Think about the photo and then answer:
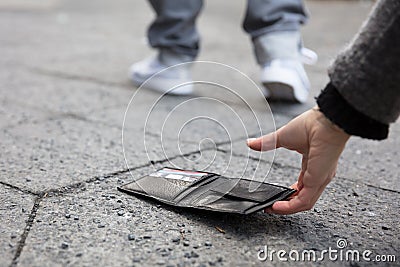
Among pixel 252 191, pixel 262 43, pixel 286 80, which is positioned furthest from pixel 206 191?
pixel 262 43

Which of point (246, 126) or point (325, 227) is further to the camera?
point (246, 126)

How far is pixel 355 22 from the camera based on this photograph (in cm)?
387

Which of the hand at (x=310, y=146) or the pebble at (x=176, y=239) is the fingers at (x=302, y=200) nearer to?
the hand at (x=310, y=146)

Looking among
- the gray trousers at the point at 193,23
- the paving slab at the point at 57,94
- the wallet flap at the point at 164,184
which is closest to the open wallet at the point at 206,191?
the wallet flap at the point at 164,184

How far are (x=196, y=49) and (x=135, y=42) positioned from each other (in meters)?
1.14

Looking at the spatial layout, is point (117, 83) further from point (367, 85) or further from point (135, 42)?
point (367, 85)

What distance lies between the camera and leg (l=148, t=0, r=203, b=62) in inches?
70.2

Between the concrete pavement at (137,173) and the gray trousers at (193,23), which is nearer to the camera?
the concrete pavement at (137,173)

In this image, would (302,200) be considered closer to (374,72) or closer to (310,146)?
(310,146)

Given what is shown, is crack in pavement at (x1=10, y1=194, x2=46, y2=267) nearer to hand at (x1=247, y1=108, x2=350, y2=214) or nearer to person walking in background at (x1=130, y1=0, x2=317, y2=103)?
hand at (x1=247, y1=108, x2=350, y2=214)

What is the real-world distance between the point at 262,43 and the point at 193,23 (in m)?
0.28

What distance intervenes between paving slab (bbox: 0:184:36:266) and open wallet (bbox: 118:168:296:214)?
16 cm

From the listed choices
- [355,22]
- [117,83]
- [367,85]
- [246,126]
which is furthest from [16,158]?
[355,22]

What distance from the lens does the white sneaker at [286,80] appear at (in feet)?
5.32
